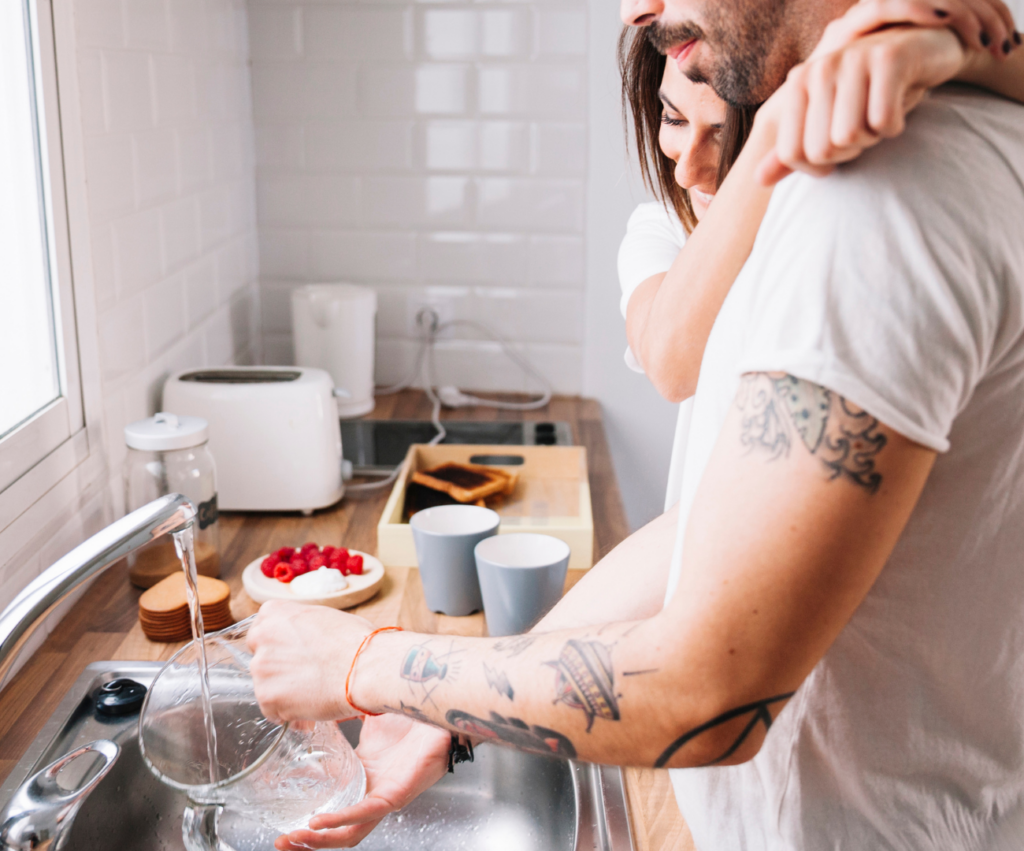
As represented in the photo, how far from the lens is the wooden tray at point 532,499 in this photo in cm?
130

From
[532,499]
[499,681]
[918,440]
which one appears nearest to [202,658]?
[499,681]

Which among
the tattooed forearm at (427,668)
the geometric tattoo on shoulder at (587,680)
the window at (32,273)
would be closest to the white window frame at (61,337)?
the window at (32,273)

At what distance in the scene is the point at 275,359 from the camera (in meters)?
2.11

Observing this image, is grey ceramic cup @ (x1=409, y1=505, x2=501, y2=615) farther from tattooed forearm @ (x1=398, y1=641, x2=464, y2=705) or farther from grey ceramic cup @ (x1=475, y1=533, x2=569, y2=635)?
tattooed forearm @ (x1=398, y1=641, x2=464, y2=705)

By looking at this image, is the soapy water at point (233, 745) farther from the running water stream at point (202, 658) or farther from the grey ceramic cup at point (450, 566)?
the grey ceramic cup at point (450, 566)

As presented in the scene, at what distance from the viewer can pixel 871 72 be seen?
1.37 feet

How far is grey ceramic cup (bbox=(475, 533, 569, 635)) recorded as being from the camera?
108 cm

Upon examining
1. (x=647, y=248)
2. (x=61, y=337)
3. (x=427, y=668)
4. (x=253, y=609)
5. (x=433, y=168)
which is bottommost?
(x=253, y=609)

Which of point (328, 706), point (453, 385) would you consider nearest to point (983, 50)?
point (328, 706)

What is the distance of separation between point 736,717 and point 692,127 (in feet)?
1.93

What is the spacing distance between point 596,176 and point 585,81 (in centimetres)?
19

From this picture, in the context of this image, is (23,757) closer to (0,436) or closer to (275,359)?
(0,436)

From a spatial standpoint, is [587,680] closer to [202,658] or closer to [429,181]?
[202,658]

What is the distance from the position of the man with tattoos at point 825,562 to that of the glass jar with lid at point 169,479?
569 mm
